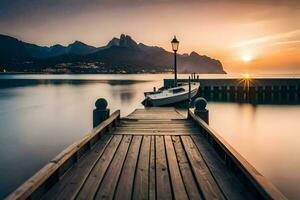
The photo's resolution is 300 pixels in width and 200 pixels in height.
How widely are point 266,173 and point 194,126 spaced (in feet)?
13.3

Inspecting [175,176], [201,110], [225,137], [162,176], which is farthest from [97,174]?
[225,137]

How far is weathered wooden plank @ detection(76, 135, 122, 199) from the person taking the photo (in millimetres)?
4707

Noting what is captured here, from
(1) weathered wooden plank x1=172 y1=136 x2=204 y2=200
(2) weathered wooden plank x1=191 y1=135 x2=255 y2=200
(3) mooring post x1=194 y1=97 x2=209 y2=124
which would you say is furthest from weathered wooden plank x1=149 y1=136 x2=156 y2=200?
(3) mooring post x1=194 y1=97 x2=209 y2=124

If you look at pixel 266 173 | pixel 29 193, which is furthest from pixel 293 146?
pixel 29 193

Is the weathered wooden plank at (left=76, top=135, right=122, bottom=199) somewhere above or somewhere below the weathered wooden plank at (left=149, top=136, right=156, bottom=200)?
above

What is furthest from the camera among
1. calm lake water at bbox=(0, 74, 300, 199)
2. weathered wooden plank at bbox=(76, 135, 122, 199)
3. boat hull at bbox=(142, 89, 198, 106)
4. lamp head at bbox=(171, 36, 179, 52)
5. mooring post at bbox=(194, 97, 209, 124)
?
boat hull at bbox=(142, 89, 198, 106)

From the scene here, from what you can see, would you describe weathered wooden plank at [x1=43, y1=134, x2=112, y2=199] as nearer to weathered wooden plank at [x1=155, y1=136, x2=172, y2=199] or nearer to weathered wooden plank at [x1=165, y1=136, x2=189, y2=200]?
weathered wooden plank at [x1=155, y1=136, x2=172, y2=199]

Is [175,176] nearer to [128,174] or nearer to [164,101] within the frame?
[128,174]

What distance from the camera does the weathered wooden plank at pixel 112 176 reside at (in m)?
4.72

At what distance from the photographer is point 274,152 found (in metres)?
15.7

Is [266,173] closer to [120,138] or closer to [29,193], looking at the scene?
[120,138]

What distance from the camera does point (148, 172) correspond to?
580 centimetres

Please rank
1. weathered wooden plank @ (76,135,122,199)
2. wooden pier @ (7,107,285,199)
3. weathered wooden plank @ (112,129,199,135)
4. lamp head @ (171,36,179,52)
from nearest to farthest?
wooden pier @ (7,107,285,199), weathered wooden plank @ (76,135,122,199), weathered wooden plank @ (112,129,199,135), lamp head @ (171,36,179,52)

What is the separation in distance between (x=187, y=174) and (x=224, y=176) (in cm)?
70
